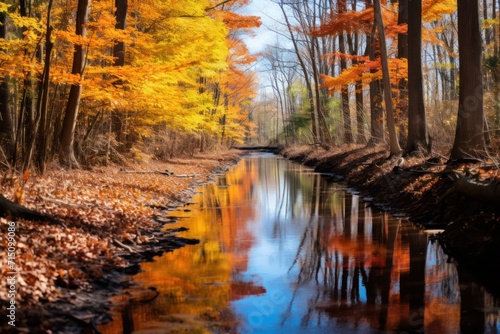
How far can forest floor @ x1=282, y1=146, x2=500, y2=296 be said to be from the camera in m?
8.70

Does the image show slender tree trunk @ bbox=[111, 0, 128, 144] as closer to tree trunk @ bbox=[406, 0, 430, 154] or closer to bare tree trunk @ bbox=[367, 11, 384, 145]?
tree trunk @ bbox=[406, 0, 430, 154]

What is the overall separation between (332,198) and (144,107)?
774cm

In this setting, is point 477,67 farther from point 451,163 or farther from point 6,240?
point 6,240

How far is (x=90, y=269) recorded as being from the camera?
25.2 ft

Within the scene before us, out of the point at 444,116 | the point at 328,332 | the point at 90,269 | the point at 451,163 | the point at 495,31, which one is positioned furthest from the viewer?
the point at 495,31

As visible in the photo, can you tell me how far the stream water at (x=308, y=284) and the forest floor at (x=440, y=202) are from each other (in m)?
0.37

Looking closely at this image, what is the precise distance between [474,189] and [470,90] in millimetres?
4875

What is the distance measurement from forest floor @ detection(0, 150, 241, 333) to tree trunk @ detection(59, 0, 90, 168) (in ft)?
2.49

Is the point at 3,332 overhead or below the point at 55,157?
below

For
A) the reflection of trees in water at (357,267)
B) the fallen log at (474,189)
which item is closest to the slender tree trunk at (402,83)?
the reflection of trees in water at (357,267)

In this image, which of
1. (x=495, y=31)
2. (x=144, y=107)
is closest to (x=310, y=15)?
(x=495, y=31)

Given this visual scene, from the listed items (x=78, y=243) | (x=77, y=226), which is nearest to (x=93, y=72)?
(x=77, y=226)

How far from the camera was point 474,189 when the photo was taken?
988 cm

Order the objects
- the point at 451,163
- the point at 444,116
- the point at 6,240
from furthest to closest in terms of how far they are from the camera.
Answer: the point at 444,116 → the point at 451,163 → the point at 6,240
